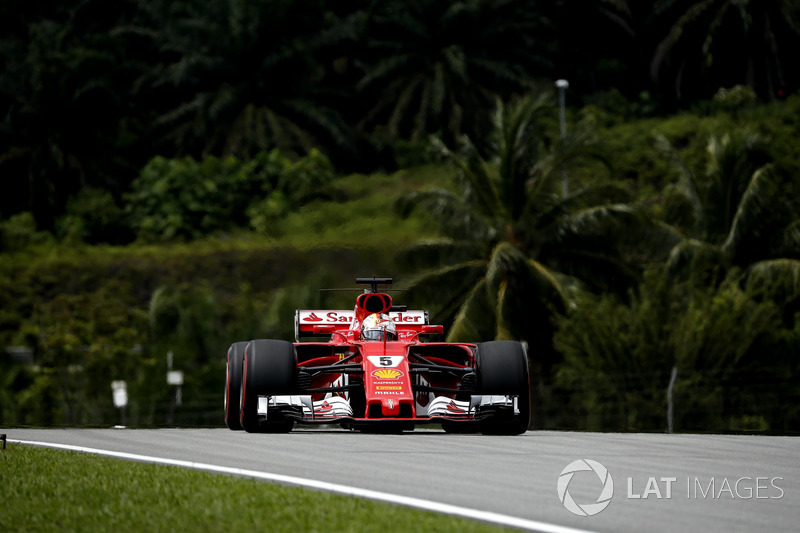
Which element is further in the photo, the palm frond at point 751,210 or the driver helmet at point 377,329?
the palm frond at point 751,210

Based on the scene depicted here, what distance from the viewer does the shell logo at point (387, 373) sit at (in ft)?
47.8

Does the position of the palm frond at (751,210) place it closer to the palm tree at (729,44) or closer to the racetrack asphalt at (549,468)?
the palm tree at (729,44)

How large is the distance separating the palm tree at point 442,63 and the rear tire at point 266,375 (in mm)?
37414

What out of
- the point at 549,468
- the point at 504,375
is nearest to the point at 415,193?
the point at 504,375

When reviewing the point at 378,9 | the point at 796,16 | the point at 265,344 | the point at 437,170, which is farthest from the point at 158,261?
the point at 265,344

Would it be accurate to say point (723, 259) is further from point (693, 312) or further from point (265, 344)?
point (265, 344)

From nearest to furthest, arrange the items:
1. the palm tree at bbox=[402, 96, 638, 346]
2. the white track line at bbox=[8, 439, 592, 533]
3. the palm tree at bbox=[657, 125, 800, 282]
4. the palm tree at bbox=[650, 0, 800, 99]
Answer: the white track line at bbox=[8, 439, 592, 533] → the palm tree at bbox=[402, 96, 638, 346] → the palm tree at bbox=[657, 125, 800, 282] → the palm tree at bbox=[650, 0, 800, 99]

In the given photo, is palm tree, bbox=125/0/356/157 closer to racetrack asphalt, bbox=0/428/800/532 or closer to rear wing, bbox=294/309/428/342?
rear wing, bbox=294/309/428/342

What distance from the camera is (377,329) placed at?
1573 cm

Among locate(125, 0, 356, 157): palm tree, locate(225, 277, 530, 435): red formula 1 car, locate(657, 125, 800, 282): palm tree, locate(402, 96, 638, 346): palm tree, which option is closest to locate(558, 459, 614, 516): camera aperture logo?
locate(225, 277, 530, 435): red formula 1 car

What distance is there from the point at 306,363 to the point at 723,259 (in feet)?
71.9

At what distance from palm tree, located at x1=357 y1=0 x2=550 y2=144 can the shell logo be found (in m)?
37.6

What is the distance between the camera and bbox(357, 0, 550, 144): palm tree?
174 ft

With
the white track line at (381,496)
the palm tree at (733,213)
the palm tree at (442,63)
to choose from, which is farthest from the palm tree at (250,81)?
the white track line at (381,496)
